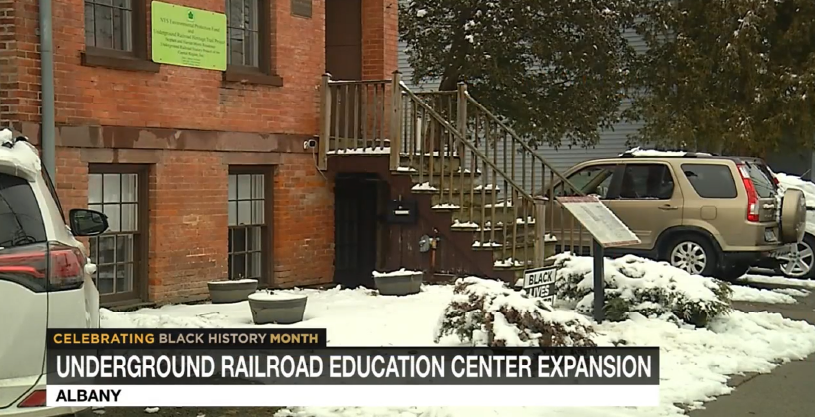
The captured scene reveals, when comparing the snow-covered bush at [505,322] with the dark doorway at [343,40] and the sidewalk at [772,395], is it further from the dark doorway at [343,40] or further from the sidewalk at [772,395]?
the dark doorway at [343,40]

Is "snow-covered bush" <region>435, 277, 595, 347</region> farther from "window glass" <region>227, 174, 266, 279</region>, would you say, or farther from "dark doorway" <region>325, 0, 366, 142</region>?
"dark doorway" <region>325, 0, 366, 142</region>

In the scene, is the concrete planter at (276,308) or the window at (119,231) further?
the window at (119,231)

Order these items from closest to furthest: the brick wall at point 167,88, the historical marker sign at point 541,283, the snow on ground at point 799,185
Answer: the brick wall at point 167,88 → the historical marker sign at point 541,283 → the snow on ground at point 799,185

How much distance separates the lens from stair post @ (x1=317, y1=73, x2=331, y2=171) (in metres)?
12.8

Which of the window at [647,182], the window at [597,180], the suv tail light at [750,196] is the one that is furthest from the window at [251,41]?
the suv tail light at [750,196]

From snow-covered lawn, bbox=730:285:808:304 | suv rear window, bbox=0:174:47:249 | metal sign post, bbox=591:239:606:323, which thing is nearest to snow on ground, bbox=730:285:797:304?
snow-covered lawn, bbox=730:285:808:304

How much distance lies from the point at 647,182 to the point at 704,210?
1.04 m

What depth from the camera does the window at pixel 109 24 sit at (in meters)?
10.1

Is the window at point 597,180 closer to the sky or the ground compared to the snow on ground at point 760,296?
closer to the sky

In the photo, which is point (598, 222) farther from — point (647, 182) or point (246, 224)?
point (647, 182)

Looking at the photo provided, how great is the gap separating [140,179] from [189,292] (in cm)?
139

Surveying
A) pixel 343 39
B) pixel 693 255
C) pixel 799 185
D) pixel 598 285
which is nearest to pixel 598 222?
pixel 598 285

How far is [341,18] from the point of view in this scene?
46.4 ft

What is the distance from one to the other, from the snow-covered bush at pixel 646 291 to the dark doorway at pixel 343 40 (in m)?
5.33
